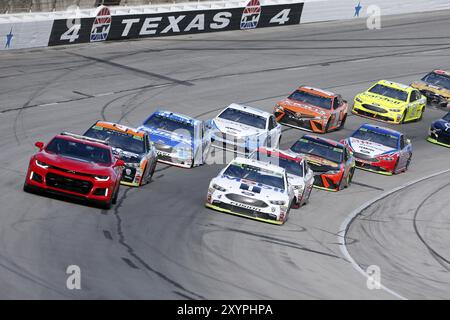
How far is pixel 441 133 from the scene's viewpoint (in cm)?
3494

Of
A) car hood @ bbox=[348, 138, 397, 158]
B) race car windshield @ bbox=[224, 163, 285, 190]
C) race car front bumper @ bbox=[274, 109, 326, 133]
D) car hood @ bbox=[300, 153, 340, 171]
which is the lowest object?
race car front bumper @ bbox=[274, 109, 326, 133]

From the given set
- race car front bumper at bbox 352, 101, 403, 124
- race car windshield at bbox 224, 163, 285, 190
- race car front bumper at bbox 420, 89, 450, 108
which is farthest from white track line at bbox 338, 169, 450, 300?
race car front bumper at bbox 420, 89, 450, 108

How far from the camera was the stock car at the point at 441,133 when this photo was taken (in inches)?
1373

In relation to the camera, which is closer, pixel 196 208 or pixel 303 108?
pixel 196 208

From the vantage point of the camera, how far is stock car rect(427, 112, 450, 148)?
34875mm

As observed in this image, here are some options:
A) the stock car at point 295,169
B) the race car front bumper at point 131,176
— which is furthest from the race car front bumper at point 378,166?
the race car front bumper at point 131,176

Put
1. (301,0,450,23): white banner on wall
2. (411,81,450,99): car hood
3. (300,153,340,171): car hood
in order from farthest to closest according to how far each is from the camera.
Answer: (301,0,450,23): white banner on wall → (411,81,450,99): car hood → (300,153,340,171): car hood

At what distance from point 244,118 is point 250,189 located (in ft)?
26.4

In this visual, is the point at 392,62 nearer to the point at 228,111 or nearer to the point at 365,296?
the point at 228,111

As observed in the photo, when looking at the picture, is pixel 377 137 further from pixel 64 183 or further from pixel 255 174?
pixel 64 183

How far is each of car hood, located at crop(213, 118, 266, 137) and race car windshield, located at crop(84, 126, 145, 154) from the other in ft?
17.4

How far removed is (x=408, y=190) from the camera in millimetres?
28719

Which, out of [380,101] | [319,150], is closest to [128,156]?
[319,150]

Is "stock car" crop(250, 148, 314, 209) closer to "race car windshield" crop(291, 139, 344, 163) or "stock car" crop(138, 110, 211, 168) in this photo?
"race car windshield" crop(291, 139, 344, 163)
